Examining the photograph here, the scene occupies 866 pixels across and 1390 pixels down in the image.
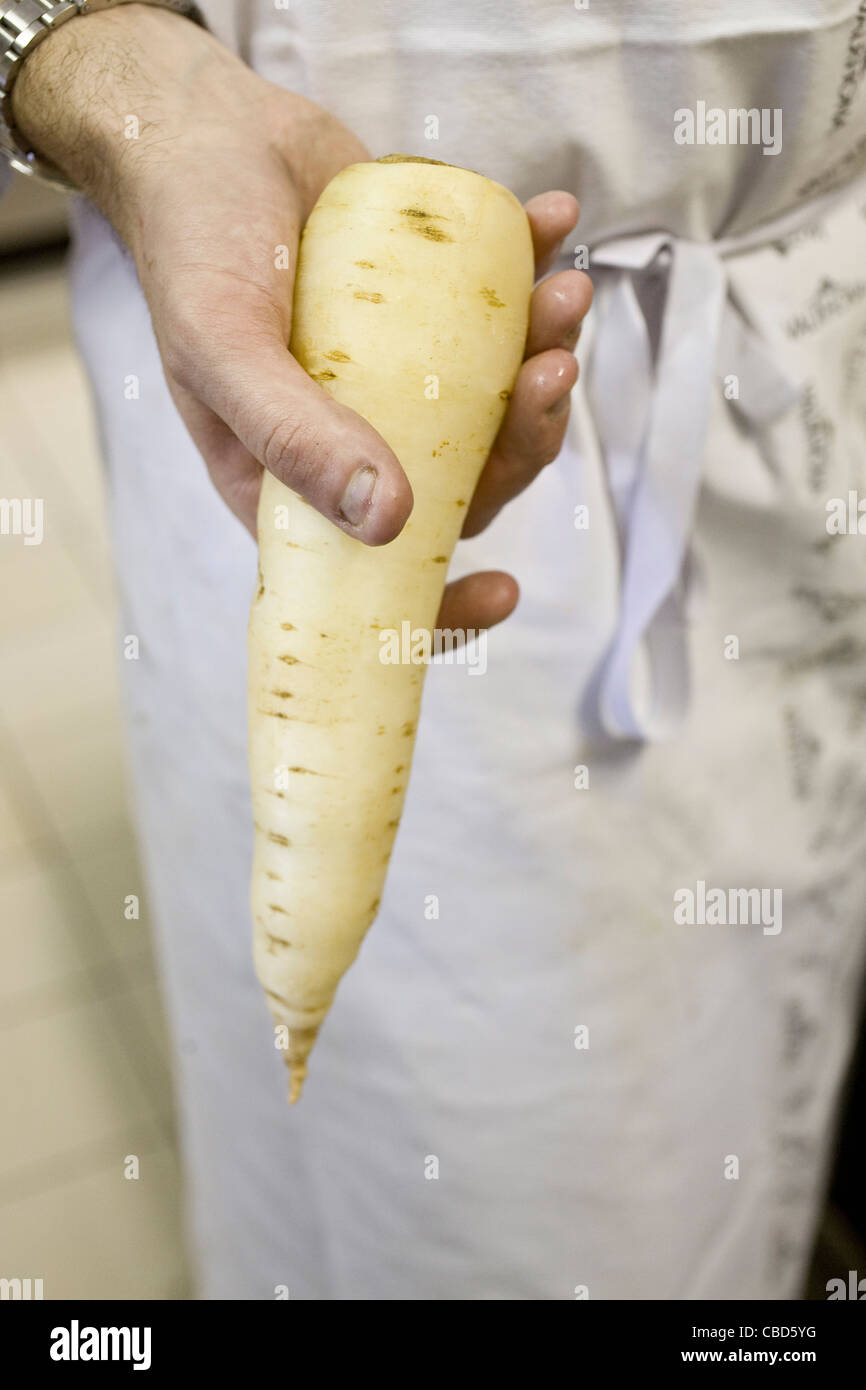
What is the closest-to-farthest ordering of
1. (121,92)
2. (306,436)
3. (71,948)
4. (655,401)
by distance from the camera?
1. (306,436)
2. (121,92)
3. (655,401)
4. (71,948)

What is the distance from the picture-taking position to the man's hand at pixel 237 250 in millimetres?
375

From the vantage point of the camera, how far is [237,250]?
0.42 m

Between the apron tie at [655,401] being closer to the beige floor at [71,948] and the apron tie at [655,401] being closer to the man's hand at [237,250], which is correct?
the man's hand at [237,250]

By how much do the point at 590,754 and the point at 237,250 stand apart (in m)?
0.36

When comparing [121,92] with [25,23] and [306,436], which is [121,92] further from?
[306,436]

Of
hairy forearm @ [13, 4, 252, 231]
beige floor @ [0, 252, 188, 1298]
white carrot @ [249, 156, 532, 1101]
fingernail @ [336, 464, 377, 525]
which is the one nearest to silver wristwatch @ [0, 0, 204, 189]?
hairy forearm @ [13, 4, 252, 231]

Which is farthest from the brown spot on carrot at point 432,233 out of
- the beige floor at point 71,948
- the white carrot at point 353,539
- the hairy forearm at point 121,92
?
the beige floor at point 71,948

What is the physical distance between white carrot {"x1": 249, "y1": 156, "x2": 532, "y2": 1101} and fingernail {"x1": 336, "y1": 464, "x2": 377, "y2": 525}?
0.05 m

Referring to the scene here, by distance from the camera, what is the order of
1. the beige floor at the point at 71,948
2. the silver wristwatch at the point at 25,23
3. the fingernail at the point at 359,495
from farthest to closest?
the beige floor at the point at 71,948
the silver wristwatch at the point at 25,23
the fingernail at the point at 359,495

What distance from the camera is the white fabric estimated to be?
53cm

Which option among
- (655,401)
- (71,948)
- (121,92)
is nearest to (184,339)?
(121,92)

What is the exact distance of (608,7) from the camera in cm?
50

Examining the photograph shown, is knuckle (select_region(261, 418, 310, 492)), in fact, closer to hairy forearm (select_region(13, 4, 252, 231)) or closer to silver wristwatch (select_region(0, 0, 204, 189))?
hairy forearm (select_region(13, 4, 252, 231))

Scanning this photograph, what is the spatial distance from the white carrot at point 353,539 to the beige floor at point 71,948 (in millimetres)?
683
